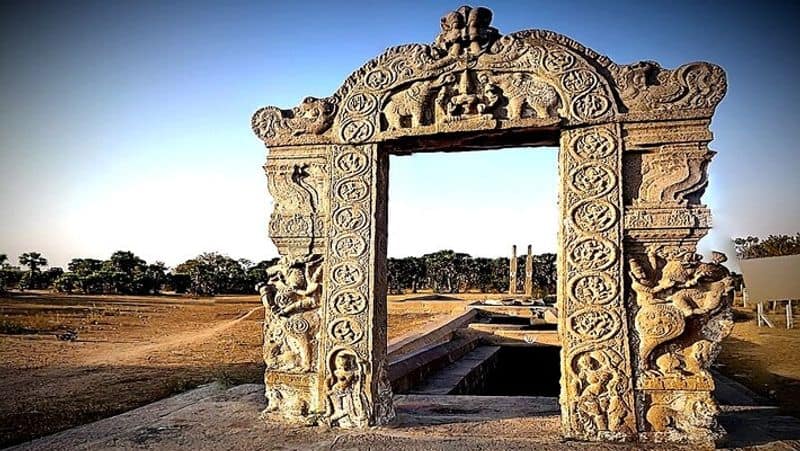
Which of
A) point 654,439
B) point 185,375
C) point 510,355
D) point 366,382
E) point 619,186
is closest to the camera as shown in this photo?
point 654,439

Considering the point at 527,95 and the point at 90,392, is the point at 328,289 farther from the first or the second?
the point at 90,392

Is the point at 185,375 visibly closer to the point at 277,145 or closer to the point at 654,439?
the point at 277,145

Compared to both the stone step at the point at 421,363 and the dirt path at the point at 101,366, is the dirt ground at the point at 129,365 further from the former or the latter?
the stone step at the point at 421,363

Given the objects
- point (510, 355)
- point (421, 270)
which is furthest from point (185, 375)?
point (421, 270)

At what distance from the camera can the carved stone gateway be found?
4.32 metres

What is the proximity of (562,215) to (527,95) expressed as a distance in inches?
43.5

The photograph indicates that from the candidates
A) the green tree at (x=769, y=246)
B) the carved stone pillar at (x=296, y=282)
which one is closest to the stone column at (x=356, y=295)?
the carved stone pillar at (x=296, y=282)

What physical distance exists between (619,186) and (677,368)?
4.99 feet

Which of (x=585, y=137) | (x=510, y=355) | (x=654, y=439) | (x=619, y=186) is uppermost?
(x=585, y=137)

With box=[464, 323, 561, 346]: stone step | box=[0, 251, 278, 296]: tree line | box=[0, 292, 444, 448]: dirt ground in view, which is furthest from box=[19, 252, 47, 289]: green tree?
box=[464, 323, 561, 346]: stone step

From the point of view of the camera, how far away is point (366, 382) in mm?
4824

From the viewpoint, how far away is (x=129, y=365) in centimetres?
1036

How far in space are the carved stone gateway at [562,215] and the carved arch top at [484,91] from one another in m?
0.01

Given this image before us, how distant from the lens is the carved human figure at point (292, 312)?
198 inches
